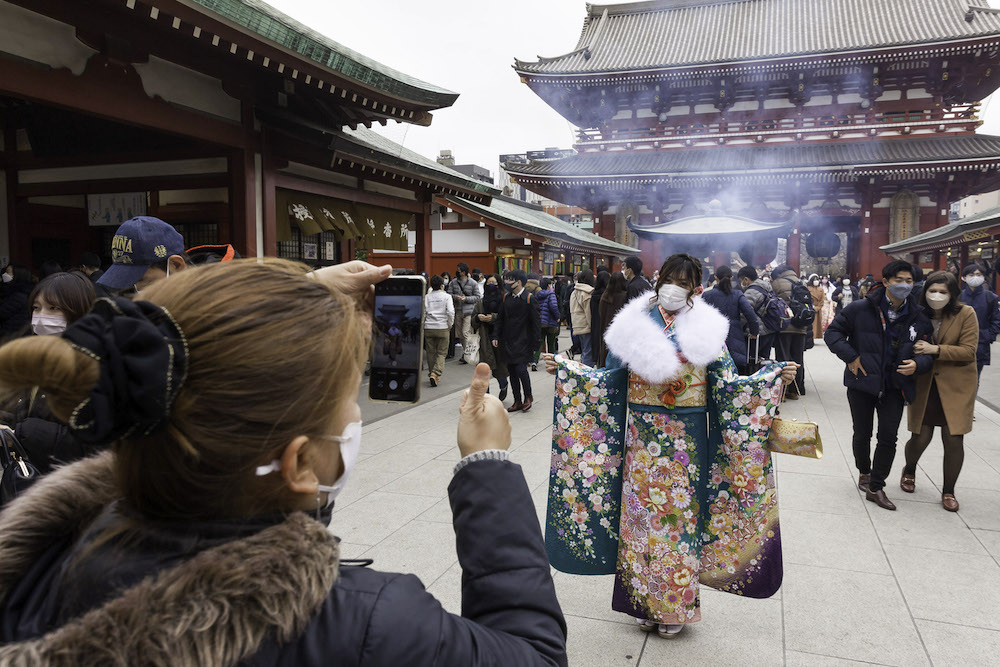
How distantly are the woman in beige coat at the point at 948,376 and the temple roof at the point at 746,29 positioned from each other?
57.2 ft

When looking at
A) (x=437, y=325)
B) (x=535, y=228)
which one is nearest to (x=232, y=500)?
(x=437, y=325)

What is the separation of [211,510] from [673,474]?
2.20m

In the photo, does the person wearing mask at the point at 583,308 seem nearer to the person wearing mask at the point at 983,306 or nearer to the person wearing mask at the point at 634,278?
the person wearing mask at the point at 634,278

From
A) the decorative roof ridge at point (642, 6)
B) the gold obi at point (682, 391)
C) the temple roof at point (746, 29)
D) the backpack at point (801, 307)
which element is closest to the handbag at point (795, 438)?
the gold obi at point (682, 391)

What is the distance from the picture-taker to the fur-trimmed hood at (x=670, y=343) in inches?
105

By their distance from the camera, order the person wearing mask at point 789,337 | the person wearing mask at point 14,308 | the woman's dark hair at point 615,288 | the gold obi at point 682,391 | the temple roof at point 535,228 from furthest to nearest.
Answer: the temple roof at point 535,228 < the person wearing mask at point 789,337 < the woman's dark hair at point 615,288 < the person wearing mask at point 14,308 < the gold obi at point 682,391

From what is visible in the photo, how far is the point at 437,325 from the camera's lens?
8789mm

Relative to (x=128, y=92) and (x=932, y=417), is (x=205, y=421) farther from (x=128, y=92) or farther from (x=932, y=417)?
(x=128, y=92)

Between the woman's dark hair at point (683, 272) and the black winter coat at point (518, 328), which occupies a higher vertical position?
the woman's dark hair at point (683, 272)

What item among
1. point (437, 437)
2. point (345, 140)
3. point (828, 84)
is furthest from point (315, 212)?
point (828, 84)

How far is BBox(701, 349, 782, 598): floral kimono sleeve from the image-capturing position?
267 cm

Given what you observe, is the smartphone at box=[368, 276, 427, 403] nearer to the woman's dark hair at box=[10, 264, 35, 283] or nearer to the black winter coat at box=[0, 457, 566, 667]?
the black winter coat at box=[0, 457, 566, 667]

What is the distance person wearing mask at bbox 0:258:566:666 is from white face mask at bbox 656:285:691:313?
2.23 metres

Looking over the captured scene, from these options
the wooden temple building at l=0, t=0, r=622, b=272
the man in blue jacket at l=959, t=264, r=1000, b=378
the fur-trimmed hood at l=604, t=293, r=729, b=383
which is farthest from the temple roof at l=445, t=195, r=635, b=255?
the fur-trimmed hood at l=604, t=293, r=729, b=383
